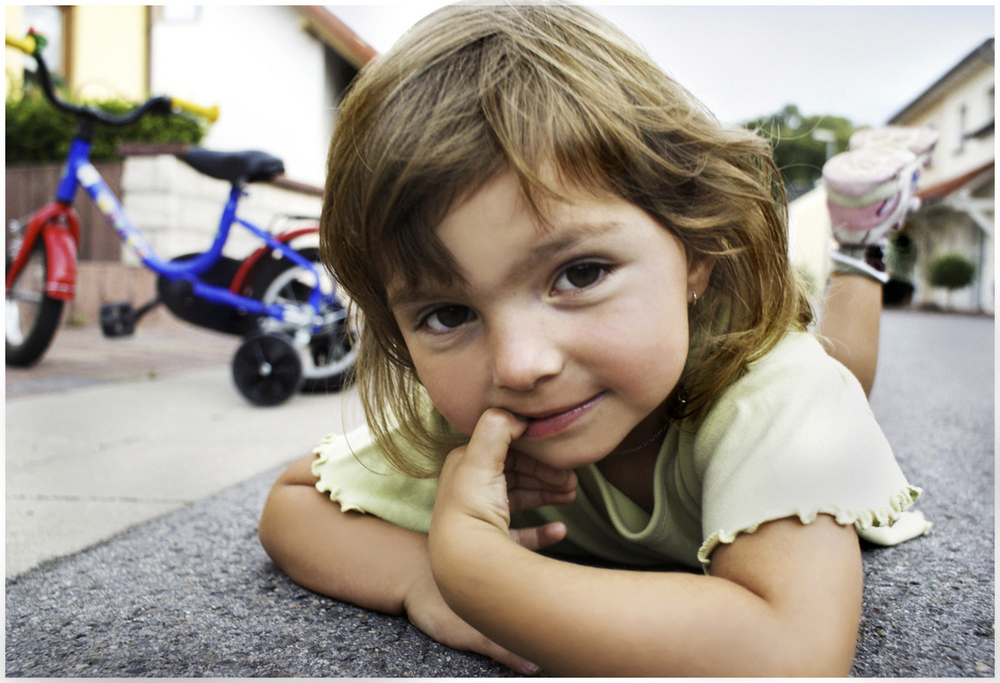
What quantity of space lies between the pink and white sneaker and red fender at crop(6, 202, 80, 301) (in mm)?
2937

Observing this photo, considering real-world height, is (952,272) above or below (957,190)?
below

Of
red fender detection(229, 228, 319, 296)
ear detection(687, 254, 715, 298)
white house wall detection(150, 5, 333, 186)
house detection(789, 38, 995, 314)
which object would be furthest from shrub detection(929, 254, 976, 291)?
ear detection(687, 254, 715, 298)

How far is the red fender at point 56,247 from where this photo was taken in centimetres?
313

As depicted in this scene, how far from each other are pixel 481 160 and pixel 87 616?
792 millimetres

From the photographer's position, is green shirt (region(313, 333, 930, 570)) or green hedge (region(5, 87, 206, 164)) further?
green hedge (region(5, 87, 206, 164))

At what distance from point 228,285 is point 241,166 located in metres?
0.52

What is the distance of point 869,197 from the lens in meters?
1.76

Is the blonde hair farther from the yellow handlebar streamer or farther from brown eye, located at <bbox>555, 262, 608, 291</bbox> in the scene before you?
the yellow handlebar streamer

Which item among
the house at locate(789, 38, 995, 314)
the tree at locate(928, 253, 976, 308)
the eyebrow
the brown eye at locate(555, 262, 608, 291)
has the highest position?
the eyebrow

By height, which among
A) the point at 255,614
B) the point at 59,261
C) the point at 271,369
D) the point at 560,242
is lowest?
the point at 271,369

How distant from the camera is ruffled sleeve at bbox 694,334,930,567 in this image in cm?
78

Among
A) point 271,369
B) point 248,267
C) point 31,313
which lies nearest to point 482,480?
point 271,369

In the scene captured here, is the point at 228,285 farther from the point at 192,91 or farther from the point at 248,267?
the point at 192,91

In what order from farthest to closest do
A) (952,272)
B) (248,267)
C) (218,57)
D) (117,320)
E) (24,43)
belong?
(952,272) → (218,57) → (117,320) → (248,267) → (24,43)
